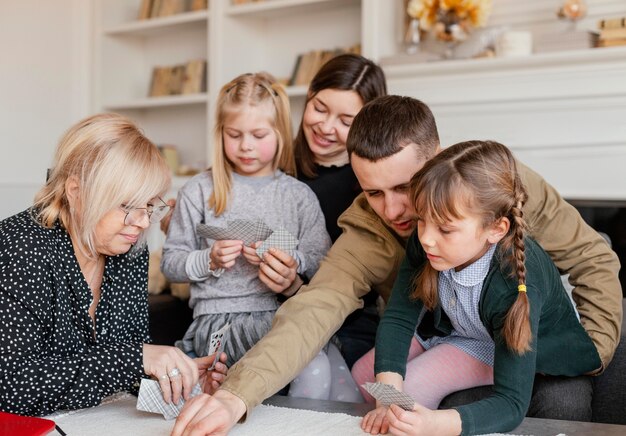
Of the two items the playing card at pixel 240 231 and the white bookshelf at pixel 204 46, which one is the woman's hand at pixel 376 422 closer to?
the playing card at pixel 240 231

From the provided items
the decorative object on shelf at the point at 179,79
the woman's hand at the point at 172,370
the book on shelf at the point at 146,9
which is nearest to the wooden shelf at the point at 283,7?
the decorative object on shelf at the point at 179,79

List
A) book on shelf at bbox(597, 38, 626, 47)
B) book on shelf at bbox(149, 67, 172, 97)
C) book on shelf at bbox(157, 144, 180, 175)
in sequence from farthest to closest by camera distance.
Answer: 1. book on shelf at bbox(149, 67, 172, 97)
2. book on shelf at bbox(157, 144, 180, 175)
3. book on shelf at bbox(597, 38, 626, 47)

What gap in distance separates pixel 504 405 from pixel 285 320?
1.77 feet

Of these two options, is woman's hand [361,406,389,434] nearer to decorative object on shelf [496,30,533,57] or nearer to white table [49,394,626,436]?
white table [49,394,626,436]

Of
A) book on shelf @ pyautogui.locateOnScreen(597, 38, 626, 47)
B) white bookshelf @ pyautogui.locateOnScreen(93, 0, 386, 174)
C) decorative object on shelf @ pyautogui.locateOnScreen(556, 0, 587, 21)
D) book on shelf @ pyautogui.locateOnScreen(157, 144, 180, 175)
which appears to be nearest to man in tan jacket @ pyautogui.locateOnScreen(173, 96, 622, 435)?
book on shelf @ pyautogui.locateOnScreen(597, 38, 626, 47)

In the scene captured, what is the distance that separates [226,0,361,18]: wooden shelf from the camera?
14.0 feet

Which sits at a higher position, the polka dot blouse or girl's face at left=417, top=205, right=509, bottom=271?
girl's face at left=417, top=205, right=509, bottom=271

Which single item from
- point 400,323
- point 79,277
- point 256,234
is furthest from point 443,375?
point 79,277

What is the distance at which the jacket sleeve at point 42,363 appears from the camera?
153 centimetres

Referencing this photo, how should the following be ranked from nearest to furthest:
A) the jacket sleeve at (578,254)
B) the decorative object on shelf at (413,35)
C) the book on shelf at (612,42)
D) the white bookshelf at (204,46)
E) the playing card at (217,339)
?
the jacket sleeve at (578,254) → the playing card at (217,339) → the book on shelf at (612,42) → the decorative object on shelf at (413,35) → the white bookshelf at (204,46)

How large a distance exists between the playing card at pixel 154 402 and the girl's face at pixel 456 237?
62cm

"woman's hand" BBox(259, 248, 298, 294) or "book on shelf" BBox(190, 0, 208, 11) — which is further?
"book on shelf" BBox(190, 0, 208, 11)

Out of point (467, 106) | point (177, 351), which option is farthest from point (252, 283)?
point (467, 106)

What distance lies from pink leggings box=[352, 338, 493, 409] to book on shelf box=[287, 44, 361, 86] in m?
2.80
